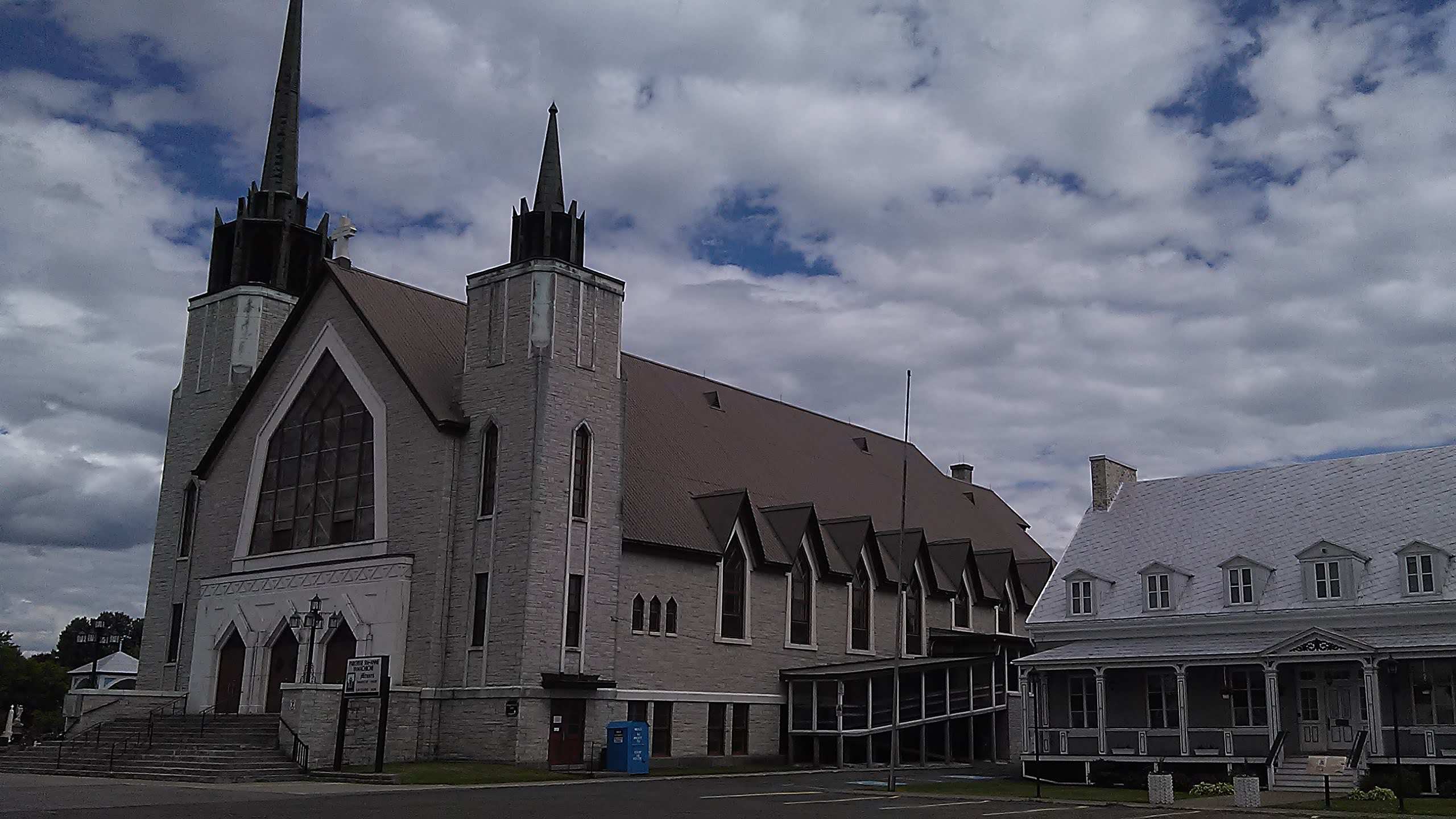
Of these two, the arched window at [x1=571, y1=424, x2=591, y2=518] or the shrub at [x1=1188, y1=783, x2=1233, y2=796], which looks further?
the arched window at [x1=571, y1=424, x2=591, y2=518]

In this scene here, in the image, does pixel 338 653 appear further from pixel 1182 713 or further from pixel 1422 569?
pixel 1422 569

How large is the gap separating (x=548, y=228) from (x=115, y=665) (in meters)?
60.9

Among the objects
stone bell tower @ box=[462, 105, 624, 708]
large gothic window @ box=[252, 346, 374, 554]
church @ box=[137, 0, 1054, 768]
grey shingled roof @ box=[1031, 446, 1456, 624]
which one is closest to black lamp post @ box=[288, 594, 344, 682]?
church @ box=[137, 0, 1054, 768]

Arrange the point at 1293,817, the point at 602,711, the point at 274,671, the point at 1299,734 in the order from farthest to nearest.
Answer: the point at 274,671
the point at 602,711
the point at 1299,734
the point at 1293,817

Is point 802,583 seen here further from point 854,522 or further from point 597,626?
point 597,626

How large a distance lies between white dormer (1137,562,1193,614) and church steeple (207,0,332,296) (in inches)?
1252

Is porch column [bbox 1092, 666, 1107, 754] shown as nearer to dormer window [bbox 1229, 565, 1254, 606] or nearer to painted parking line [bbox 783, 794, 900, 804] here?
dormer window [bbox 1229, 565, 1254, 606]

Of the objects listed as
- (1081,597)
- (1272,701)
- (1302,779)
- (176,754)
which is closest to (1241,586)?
(1272,701)

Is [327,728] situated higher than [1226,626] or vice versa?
[1226,626]

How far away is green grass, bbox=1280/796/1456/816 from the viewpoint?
27984mm

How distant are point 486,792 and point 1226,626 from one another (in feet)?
73.3

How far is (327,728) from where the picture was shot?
114ft

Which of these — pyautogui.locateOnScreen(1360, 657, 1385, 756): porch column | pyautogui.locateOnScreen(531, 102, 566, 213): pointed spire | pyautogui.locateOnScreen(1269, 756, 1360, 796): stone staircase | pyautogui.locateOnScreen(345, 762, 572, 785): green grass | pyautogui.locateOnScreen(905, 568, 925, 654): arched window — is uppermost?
pyautogui.locateOnScreen(531, 102, 566, 213): pointed spire

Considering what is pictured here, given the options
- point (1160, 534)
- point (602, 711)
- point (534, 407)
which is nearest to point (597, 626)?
point (602, 711)
